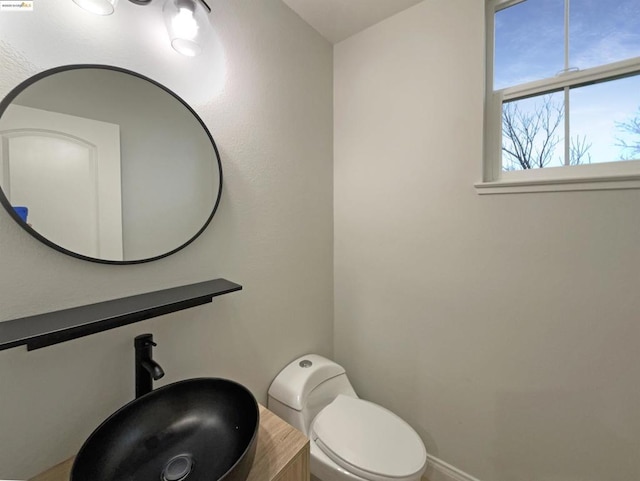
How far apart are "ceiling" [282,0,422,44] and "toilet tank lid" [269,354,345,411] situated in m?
1.90

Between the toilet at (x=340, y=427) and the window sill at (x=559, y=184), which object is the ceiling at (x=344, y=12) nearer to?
the window sill at (x=559, y=184)

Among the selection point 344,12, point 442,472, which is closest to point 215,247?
point 344,12

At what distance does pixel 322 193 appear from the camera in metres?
1.66

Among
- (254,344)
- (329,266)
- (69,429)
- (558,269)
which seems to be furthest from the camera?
(329,266)

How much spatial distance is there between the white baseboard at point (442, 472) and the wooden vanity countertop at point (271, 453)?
999 millimetres

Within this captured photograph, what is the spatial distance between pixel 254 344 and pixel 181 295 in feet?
1.69

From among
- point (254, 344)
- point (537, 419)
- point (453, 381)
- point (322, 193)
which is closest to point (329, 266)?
point (322, 193)

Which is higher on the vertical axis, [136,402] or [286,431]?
[136,402]

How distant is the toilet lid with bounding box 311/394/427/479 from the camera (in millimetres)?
1043


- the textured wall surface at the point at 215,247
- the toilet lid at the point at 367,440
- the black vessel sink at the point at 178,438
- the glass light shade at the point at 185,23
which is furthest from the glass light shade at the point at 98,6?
the toilet lid at the point at 367,440

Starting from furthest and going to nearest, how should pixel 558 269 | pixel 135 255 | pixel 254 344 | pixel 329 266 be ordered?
pixel 329 266, pixel 254 344, pixel 558 269, pixel 135 255

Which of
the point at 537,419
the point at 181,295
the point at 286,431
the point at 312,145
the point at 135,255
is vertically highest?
the point at 312,145

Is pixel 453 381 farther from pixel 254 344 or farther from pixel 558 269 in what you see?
pixel 254 344

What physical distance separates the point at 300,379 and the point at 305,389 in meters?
0.05
